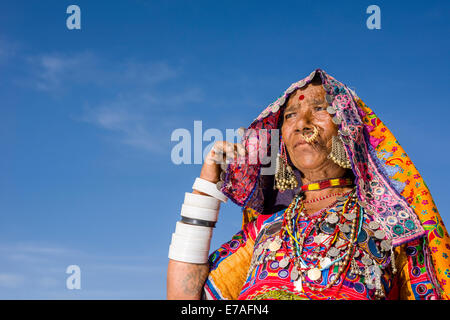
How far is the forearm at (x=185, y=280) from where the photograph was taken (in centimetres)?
523

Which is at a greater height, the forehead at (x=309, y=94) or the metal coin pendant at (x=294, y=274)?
the forehead at (x=309, y=94)

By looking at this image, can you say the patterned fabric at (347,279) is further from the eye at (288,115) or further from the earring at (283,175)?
the eye at (288,115)

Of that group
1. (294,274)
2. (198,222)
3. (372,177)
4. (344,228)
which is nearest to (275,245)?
(294,274)

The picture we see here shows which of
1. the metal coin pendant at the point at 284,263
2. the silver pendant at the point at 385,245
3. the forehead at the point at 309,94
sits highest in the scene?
the forehead at the point at 309,94

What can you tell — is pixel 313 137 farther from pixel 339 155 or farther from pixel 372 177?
pixel 372 177

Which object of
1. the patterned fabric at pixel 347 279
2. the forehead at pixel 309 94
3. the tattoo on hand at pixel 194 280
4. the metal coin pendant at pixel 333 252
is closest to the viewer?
the patterned fabric at pixel 347 279

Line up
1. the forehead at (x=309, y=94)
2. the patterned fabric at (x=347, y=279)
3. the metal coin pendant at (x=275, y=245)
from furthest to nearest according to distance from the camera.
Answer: the forehead at (x=309, y=94)
the metal coin pendant at (x=275, y=245)
the patterned fabric at (x=347, y=279)

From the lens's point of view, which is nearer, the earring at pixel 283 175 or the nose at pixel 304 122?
the nose at pixel 304 122

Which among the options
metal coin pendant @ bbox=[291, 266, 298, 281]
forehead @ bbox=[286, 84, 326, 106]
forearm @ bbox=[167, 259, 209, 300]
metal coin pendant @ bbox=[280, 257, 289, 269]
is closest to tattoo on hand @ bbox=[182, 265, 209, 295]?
forearm @ bbox=[167, 259, 209, 300]

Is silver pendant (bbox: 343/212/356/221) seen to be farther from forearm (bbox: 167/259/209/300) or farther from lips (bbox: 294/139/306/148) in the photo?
forearm (bbox: 167/259/209/300)

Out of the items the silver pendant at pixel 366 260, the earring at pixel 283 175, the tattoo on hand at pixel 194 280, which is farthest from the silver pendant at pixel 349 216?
the tattoo on hand at pixel 194 280

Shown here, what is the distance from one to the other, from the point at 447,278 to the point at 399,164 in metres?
1.10
